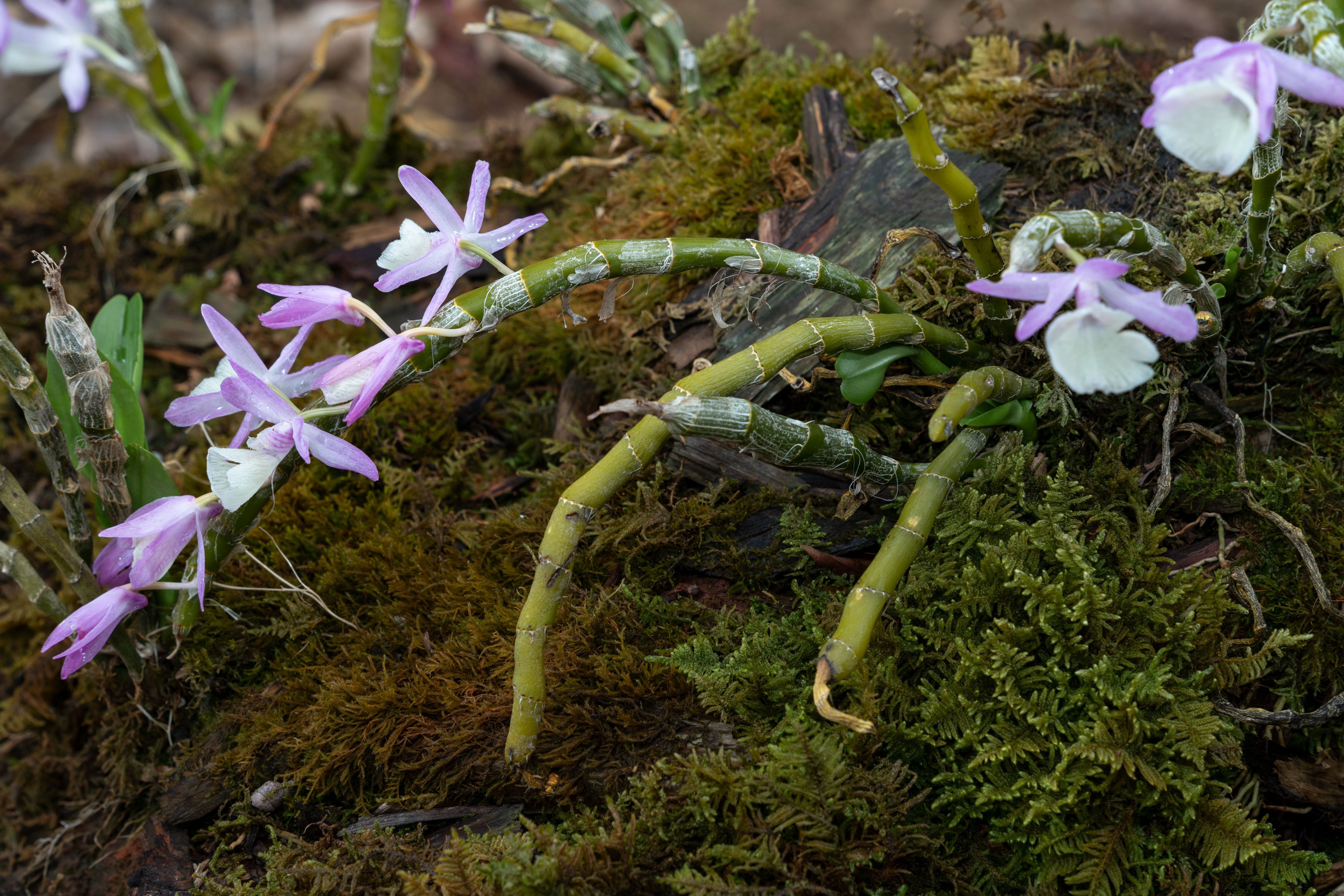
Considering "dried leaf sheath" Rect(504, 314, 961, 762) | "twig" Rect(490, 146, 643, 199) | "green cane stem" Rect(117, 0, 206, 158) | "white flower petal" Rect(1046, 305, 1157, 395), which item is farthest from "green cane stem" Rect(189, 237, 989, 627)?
"green cane stem" Rect(117, 0, 206, 158)

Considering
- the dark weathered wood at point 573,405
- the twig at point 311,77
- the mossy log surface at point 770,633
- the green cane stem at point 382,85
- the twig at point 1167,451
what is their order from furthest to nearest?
the twig at point 311,77 < the green cane stem at point 382,85 < the dark weathered wood at point 573,405 < the twig at point 1167,451 < the mossy log surface at point 770,633

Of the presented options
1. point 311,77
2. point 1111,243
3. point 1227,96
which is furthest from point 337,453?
point 311,77

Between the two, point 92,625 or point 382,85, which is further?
point 382,85

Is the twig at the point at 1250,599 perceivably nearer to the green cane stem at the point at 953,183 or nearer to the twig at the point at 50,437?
the green cane stem at the point at 953,183

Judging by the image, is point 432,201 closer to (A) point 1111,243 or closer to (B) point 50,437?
(B) point 50,437

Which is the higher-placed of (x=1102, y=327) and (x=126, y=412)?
(x=1102, y=327)

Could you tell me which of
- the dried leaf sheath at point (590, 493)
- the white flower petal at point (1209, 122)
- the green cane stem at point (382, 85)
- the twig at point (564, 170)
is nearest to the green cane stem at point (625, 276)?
the dried leaf sheath at point (590, 493)

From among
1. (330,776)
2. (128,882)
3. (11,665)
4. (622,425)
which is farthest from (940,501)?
(11,665)
